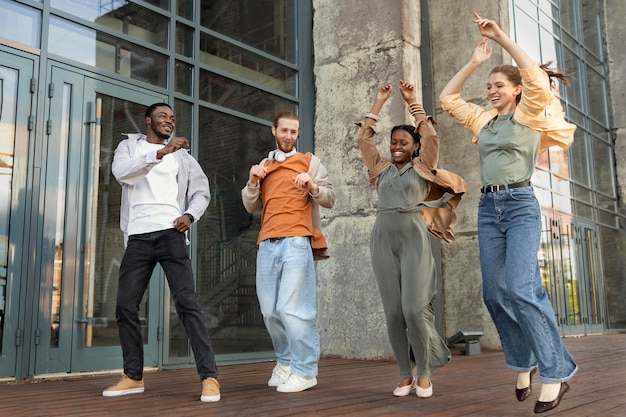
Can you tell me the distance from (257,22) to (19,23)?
9.46 feet

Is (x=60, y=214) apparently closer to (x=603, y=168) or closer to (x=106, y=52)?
(x=106, y=52)

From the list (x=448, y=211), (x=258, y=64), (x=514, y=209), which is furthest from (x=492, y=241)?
(x=258, y=64)

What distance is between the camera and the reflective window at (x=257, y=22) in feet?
22.6

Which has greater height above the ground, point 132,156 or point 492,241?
point 132,156

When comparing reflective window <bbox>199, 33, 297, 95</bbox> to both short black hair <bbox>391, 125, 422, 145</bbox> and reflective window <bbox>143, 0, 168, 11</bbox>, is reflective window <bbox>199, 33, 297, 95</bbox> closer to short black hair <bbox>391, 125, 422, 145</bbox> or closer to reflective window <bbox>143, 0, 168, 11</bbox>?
reflective window <bbox>143, 0, 168, 11</bbox>

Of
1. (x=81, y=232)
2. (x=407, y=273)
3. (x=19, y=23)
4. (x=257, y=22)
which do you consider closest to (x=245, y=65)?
(x=257, y=22)

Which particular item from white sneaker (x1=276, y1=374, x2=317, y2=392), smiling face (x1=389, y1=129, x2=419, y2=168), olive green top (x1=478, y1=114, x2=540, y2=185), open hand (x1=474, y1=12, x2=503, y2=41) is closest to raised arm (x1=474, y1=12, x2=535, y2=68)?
open hand (x1=474, y1=12, x2=503, y2=41)

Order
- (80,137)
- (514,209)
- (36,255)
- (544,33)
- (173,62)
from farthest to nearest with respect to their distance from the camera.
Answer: (544,33) → (173,62) → (80,137) → (36,255) → (514,209)

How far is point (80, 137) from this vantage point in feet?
18.0

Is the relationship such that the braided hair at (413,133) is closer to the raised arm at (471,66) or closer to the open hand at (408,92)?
the open hand at (408,92)

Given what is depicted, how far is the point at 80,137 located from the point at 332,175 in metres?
3.01

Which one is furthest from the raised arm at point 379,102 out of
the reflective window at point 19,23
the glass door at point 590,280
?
the glass door at point 590,280

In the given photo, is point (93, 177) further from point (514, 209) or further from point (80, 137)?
point (514, 209)

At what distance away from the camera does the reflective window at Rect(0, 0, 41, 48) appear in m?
5.12
